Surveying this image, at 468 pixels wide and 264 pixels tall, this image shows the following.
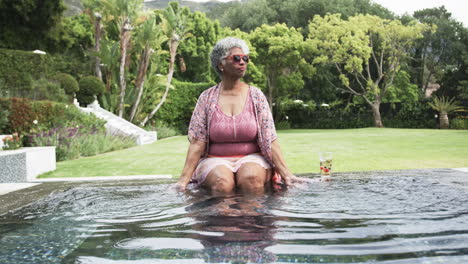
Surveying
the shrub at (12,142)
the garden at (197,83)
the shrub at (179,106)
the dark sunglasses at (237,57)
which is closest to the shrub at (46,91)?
the garden at (197,83)

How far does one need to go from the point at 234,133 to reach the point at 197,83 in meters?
22.9

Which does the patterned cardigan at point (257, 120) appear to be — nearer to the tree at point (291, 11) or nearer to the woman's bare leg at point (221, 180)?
the woman's bare leg at point (221, 180)

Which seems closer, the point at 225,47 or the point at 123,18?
the point at 225,47

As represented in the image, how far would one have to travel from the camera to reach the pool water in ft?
6.42

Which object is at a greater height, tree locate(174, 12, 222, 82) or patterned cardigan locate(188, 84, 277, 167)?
tree locate(174, 12, 222, 82)

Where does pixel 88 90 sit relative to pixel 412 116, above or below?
above

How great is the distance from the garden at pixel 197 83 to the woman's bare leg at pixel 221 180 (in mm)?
4049

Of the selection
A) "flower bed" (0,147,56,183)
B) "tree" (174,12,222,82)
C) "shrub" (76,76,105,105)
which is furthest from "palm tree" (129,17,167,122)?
"flower bed" (0,147,56,183)

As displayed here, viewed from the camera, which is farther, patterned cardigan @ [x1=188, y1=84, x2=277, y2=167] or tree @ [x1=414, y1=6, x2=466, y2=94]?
tree @ [x1=414, y1=6, x2=466, y2=94]

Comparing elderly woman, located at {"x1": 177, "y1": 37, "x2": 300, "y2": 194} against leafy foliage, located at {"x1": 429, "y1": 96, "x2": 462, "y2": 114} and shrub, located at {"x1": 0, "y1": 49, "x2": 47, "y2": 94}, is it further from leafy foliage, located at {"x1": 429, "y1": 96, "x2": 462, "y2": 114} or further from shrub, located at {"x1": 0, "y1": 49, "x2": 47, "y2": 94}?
leafy foliage, located at {"x1": 429, "y1": 96, "x2": 462, "y2": 114}

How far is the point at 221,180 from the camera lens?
3.47m

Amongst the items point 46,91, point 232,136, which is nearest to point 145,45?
point 46,91

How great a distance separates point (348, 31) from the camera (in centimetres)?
2727

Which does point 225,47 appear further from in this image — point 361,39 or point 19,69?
point 361,39
